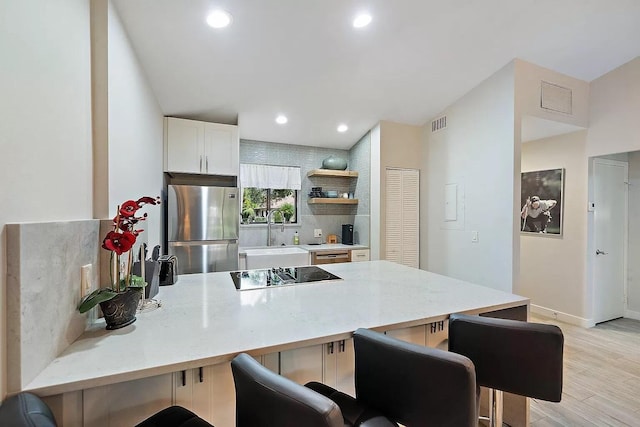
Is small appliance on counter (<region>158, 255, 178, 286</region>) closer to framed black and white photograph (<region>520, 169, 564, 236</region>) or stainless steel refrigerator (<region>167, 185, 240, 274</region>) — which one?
stainless steel refrigerator (<region>167, 185, 240, 274</region>)

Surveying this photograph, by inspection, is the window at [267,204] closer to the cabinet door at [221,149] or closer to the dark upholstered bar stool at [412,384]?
the cabinet door at [221,149]

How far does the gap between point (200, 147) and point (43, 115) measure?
256cm

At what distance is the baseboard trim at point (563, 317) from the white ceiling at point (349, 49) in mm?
2838

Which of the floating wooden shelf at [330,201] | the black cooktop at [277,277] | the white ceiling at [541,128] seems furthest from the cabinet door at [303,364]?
the white ceiling at [541,128]

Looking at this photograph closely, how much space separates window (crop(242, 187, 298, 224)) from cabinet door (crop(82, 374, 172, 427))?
3168mm

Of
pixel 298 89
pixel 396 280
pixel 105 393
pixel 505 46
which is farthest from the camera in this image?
pixel 298 89

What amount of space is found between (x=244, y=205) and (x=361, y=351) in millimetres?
3393

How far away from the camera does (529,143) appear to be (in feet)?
12.8

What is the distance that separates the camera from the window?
4141mm

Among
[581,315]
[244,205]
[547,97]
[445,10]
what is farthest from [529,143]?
[244,205]

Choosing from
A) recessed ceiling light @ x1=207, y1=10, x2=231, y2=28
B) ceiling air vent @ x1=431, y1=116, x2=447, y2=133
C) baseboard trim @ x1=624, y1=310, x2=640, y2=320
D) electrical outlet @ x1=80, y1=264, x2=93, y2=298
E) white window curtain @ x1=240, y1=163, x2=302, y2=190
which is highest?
recessed ceiling light @ x1=207, y1=10, x2=231, y2=28

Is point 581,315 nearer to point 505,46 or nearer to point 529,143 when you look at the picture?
point 529,143

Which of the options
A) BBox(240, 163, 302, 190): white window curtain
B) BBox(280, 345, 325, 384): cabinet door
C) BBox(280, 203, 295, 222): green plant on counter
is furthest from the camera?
BBox(280, 203, 295, 222): green plant on counter

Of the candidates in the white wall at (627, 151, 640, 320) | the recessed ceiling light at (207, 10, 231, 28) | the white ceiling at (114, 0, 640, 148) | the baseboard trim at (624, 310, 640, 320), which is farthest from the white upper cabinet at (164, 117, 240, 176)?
the baseboard trim at (624, 310, 640, 320)
